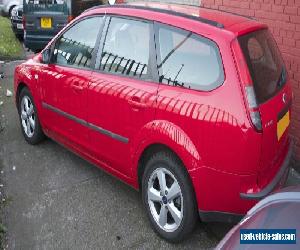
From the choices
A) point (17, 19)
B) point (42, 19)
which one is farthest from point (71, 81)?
point (17, 19)

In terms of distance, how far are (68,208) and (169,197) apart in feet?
3.83

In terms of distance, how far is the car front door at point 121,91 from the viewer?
3555mm

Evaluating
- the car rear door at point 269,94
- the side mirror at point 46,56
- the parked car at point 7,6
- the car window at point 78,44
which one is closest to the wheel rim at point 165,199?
the car rear door at point 269,94

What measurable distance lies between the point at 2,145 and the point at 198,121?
337cm

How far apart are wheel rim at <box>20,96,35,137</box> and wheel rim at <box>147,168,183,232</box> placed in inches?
92.5

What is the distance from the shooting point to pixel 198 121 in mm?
3102

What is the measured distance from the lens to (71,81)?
14.3 ft

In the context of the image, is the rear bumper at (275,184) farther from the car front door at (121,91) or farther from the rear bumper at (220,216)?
the car front door at (121,91)

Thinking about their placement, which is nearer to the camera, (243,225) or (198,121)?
(243,225)

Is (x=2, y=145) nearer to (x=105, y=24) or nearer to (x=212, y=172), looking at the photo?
(x=105, y=24)

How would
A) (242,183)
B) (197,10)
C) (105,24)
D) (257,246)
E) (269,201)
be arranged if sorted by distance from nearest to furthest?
(257,246) < (269,201) < (242,183) < (197,10) < (105,24)

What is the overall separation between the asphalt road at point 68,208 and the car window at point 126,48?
1288 millimetres

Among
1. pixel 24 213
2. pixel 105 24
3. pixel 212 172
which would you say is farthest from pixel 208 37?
pixel 24 213

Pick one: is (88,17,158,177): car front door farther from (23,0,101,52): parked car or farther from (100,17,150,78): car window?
(23,0,101,52): parked car
